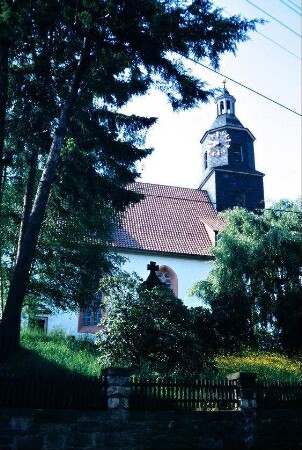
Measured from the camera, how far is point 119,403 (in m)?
7.93

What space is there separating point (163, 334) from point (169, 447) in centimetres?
264

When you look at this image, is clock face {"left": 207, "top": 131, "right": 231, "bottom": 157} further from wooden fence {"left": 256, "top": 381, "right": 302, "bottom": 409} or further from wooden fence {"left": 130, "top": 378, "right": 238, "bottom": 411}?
wooden fence {"left": 130, "top": 378, "right": 238, "bottom": 411}

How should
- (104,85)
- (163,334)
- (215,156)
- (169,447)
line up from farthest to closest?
(215,156) < (104,85) < (163,334) < (169,447)

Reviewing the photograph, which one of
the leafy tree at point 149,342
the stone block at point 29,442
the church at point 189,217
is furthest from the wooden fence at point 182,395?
the church at point 189,217

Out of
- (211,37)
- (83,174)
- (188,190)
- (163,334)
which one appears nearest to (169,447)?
(163,334)

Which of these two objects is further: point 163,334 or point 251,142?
point 251,142

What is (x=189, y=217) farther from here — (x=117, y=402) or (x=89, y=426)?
(x=89, y=426)

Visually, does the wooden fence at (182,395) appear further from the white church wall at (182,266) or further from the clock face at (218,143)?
the clock face at (218,143)

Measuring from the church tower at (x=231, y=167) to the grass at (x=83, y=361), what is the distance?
1462 centimetres

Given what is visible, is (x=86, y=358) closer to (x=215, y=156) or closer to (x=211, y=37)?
(x=211, y=37)

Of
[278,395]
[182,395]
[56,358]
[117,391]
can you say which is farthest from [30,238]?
[278,395]

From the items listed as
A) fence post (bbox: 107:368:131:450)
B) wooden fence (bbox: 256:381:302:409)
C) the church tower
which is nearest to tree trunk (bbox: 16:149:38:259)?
fence post (bbox: 107:368:131:450)

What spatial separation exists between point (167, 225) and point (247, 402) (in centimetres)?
1749

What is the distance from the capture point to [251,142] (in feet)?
101
